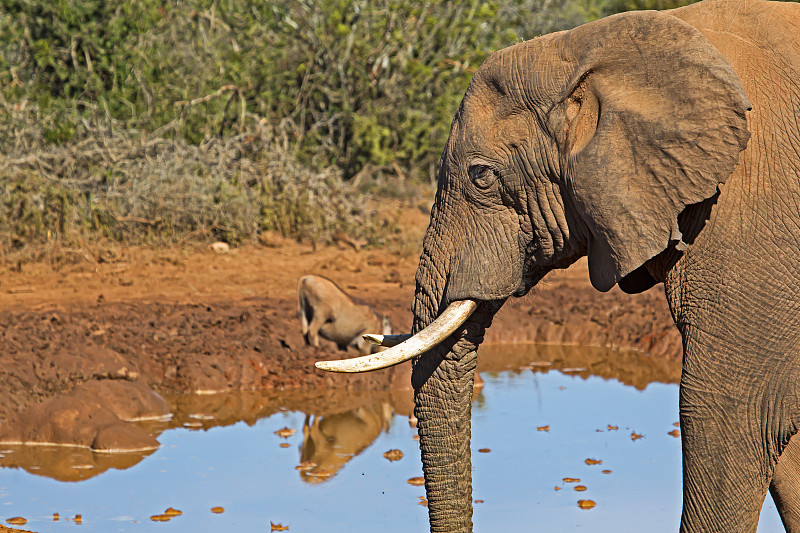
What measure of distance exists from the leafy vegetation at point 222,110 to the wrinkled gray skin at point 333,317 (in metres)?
3.13

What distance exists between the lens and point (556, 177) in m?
3.71

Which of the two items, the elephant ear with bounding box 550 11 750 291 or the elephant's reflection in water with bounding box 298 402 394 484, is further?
the elephant's reflection in water with bounding box 298 402 394 484

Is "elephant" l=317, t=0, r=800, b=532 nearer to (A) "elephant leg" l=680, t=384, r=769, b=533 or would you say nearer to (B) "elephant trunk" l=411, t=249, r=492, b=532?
(A) "elephant leg" l=680, t=384, r=769, b=533

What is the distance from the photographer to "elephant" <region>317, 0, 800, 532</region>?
11.0 ft

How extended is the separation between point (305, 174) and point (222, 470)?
21.9 ft

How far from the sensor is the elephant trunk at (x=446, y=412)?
4.00 metres

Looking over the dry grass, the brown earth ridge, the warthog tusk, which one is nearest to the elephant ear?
the warthog tusk

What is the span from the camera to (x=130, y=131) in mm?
12445

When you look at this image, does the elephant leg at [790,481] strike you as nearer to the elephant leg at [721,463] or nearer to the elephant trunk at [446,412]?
the elephant leg at [721,463]

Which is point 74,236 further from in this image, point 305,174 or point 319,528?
point 319,528

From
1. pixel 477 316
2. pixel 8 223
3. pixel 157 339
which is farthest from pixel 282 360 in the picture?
pixel 477 316

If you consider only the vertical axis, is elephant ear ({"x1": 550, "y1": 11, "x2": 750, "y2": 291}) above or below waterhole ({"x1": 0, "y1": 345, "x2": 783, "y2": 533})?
above

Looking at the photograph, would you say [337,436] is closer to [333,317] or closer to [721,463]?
[333,317]

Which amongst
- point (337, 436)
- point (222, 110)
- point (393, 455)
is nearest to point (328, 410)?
point (337, 436)
